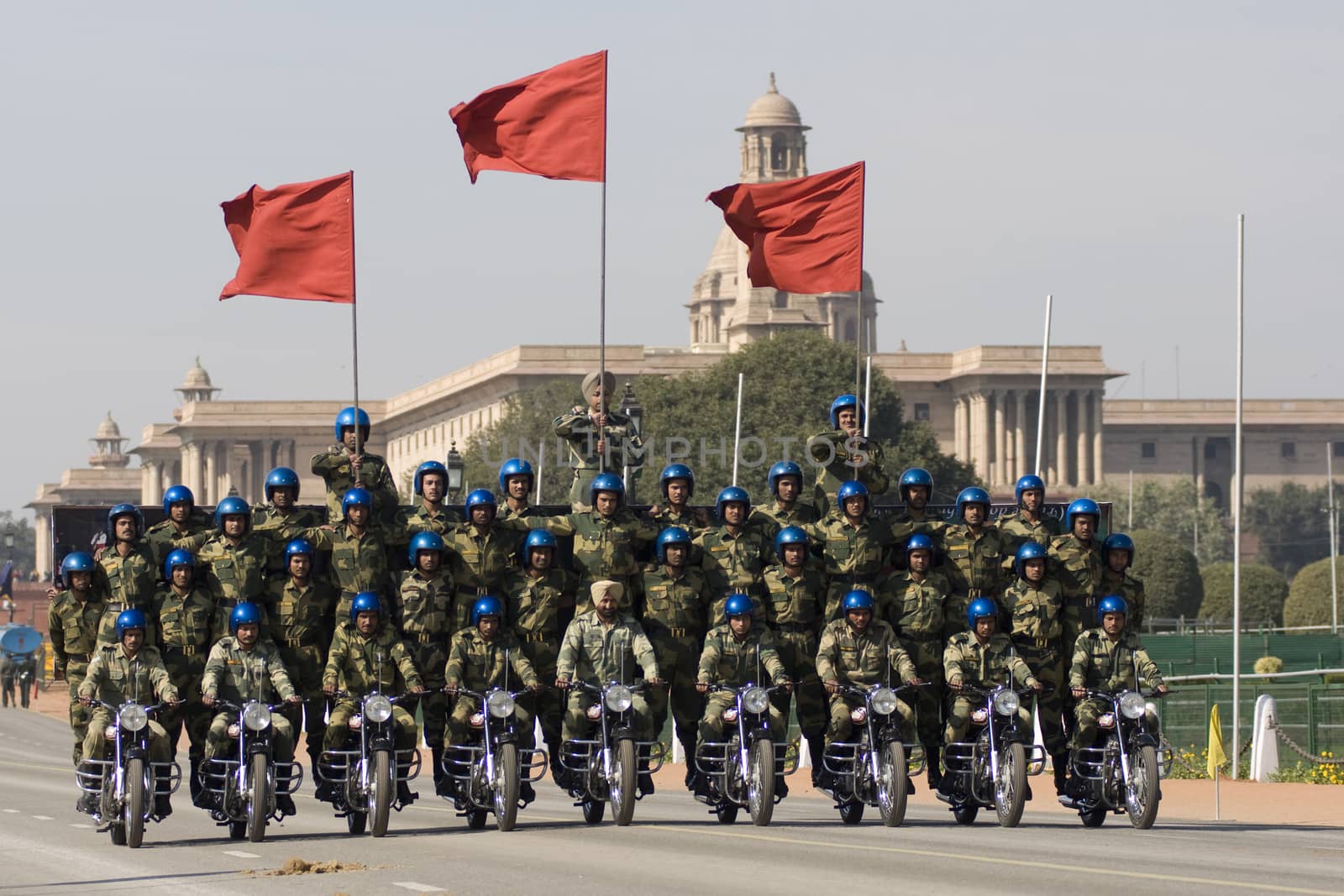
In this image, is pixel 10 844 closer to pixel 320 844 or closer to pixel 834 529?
pixel 320 844

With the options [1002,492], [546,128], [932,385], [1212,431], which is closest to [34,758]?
[546,128]

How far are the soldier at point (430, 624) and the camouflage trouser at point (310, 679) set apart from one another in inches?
25.0

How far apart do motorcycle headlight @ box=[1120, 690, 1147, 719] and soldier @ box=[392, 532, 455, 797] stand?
4.73 meters

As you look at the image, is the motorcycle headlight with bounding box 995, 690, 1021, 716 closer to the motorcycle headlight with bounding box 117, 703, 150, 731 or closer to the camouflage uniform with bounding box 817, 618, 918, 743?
the camouflage uniform with bounding box 817, 618, 918, 743

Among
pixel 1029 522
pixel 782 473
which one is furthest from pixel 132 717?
pixel 1029 522

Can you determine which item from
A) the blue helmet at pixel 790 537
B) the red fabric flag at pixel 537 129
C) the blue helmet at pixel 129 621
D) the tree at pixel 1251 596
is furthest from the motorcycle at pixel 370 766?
the tree at pixel 1251 596

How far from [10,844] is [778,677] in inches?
239

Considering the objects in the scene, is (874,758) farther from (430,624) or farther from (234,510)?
(234,510)

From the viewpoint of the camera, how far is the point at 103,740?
18.4 metres

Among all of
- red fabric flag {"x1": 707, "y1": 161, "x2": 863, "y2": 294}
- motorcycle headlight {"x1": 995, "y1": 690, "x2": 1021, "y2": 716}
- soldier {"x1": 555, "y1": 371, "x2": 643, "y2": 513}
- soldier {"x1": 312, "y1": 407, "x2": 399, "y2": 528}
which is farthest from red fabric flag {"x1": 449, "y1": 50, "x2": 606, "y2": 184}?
motorcycle headlight {"x1": 995, "y1": 690, "x2": 1021, "y2": 716}

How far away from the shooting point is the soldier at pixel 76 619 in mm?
19141

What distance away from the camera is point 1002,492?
158125mm

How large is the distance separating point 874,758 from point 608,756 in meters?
1.86

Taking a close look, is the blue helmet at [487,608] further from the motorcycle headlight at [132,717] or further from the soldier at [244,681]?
the motorcycle headlight at [132,717]
